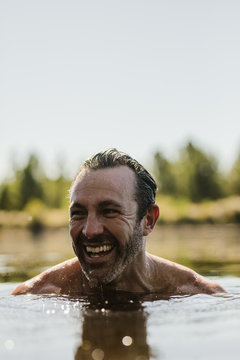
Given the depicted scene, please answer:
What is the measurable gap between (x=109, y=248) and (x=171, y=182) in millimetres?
49001

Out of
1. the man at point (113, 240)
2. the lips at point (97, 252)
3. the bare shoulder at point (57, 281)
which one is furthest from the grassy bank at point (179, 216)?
the lips at point (97, 252)

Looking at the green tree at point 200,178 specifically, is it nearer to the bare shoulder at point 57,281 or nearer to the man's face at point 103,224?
the bare shoulder at point 57,281

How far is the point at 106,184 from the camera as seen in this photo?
3.66 m

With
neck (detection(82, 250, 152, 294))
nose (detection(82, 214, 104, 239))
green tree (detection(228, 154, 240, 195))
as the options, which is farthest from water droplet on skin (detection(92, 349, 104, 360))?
green tree (detection(228, 154, 240, 195))

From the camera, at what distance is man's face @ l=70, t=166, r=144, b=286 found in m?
3.51

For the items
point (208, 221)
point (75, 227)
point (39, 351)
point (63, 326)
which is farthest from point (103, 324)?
point (208, 221)

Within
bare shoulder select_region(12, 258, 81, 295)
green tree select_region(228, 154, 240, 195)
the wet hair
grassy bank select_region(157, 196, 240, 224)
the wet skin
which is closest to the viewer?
the wet skin

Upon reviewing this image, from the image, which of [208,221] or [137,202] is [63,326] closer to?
[137,202]

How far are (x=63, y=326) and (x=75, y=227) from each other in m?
0.89

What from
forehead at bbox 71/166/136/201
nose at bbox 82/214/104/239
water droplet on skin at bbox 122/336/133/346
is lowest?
water droplet on skin at bbox 122/336/133/346

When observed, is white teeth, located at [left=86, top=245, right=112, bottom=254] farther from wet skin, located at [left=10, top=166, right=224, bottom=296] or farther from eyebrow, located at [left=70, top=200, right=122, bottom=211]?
eyebrow, located at [left=70, top=200, right=122, bottom=211]

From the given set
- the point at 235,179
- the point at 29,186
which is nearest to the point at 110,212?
the point at 235,179

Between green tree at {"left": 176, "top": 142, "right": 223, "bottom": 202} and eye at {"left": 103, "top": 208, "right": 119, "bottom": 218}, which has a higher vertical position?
green tree at {"left": 176, "top": 142, "right": 223, "bottom": 202}

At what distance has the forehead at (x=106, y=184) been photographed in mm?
3621
